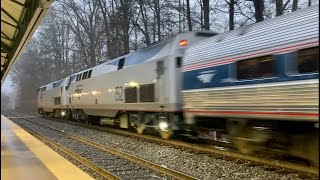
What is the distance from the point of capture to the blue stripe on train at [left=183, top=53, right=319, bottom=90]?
8245 millimetres

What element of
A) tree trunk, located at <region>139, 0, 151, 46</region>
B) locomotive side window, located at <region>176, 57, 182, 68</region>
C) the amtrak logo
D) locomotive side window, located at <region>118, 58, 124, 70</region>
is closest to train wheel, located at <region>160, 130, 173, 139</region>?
locomotive side window, located at <region>176, 57, 182, 68</region>

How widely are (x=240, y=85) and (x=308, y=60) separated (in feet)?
7.27

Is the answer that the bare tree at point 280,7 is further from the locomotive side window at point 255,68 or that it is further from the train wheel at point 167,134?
the locomotive side window at point 255,68

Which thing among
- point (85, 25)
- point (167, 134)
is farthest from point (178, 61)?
point (85, 25)

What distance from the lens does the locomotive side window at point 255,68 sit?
8.91 metres

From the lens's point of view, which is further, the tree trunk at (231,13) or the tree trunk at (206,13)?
the tree trunk at (206,13)

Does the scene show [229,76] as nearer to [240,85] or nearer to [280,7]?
[240,85]

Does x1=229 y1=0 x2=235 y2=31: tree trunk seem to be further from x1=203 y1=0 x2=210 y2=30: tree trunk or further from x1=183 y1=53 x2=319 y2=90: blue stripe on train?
x1=183 y1=53 x2=319 y2=90: blue stripe on train

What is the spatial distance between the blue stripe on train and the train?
17 millimetres

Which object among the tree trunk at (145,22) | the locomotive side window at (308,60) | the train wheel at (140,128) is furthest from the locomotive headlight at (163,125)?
the tree trunk at (145,22)

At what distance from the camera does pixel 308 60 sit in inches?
307

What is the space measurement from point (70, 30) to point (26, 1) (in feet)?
108

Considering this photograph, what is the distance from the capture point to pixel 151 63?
50.6ft

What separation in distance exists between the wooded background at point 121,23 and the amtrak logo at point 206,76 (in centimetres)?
1099
